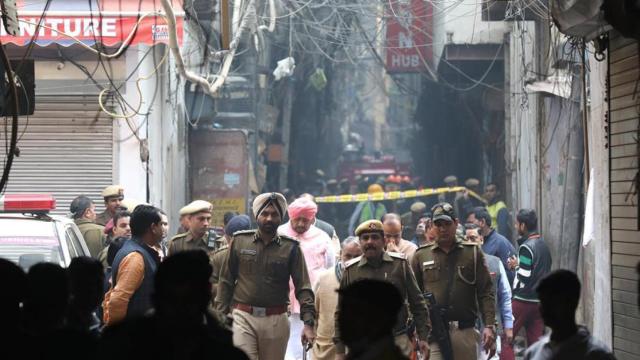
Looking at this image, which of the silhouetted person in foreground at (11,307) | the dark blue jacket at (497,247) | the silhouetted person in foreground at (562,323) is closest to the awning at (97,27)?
the dark blue jacket at (497,247)

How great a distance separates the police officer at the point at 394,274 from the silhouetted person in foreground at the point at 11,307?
3.81m

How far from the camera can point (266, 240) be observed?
30.2 feet

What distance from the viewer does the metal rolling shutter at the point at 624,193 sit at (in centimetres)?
920

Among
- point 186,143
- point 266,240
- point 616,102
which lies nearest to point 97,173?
point 186,143

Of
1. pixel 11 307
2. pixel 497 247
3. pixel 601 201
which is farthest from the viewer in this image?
pixel 497 247

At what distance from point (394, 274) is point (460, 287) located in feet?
2.22

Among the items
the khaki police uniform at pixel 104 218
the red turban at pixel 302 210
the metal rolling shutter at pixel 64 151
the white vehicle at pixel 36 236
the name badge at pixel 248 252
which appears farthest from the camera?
the metal rolling shutter at pixel 64 151

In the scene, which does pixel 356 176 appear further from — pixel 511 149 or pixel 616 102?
pixel 616 102

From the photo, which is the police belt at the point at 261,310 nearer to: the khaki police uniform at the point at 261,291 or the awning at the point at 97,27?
the khaki police uniform at the point at 261,291

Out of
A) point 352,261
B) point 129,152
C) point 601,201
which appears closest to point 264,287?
point 352,261

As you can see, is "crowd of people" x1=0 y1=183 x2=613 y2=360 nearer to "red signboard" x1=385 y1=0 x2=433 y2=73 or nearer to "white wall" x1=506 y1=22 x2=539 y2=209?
"white wall" x1=506 y1=22 x2=539 y2=209

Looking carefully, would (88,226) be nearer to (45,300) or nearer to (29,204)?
(29,204)

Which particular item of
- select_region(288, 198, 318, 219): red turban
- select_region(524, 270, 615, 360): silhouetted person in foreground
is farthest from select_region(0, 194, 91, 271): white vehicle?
select_region(524, 270, 615, 360): silhouetted person in foreground

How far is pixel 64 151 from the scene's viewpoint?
54.2 ft
